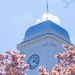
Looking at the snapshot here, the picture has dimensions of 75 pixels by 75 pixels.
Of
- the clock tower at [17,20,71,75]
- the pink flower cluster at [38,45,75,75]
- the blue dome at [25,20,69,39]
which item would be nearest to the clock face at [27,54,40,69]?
the clock tower at [17,20,71,75]

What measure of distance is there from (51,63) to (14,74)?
36.0 m

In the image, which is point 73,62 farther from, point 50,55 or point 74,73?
point 50,55

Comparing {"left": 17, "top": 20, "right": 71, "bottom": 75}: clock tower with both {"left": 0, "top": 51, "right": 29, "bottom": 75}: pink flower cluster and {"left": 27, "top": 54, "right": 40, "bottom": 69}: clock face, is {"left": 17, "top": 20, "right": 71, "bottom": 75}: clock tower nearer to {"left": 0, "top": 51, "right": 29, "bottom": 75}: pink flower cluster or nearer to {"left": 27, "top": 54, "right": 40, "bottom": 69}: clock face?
{"left": 27, "top": 54, "right": 40, "bottom": 69}: clock face

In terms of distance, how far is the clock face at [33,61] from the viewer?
4638cm

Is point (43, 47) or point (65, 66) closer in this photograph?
point (65, 66)

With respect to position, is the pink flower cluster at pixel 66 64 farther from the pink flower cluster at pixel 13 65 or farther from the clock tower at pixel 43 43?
the clock tower at pixel 43 43

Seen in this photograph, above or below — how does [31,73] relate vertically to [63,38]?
below

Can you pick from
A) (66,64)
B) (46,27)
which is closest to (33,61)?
(46,27)

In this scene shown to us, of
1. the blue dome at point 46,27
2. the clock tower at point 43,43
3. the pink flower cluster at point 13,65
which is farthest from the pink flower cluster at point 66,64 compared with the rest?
the blue dome at point 46,27

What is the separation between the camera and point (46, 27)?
47.2m

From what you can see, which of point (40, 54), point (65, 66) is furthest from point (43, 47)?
point (65, 66)

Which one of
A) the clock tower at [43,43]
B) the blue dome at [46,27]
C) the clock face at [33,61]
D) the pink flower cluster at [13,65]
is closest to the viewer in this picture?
the pink flower cluster at [13,65]

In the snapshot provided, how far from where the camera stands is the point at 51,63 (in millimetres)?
44688

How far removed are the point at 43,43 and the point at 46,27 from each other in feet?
8.37
